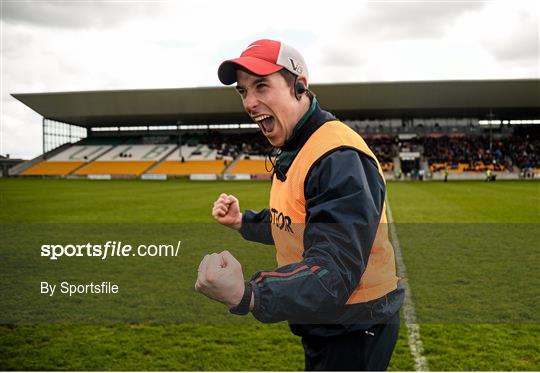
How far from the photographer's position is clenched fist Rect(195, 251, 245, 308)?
152cm

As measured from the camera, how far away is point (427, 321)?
577 centimetres

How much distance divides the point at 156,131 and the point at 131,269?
5823 centimetres

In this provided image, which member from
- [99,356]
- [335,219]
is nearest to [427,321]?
[99,356]

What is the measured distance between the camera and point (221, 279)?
5.00 ft

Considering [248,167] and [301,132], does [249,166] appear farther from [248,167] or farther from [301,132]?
[301,132]

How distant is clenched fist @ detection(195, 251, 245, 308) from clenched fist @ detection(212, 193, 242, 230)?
101 cm

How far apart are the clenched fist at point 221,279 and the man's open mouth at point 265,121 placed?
0.64 m

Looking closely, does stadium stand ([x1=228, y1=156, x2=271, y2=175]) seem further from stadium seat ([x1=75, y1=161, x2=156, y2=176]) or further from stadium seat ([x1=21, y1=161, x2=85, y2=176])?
stadium seat ([x1=21, y1=161, x2=85, y2=176])

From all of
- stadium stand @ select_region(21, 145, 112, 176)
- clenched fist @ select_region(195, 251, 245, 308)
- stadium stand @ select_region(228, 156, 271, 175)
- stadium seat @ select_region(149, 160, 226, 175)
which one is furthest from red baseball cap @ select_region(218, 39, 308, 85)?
stadium stand @ select_region(21, 145, 112, 176)

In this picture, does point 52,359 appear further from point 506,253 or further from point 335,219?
point 506,253

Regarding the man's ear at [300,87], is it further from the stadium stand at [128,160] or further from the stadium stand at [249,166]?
the stadium stand at [128,160]

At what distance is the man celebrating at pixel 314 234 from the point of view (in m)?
1.59

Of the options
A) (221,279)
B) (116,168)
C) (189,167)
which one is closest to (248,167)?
(189,167)

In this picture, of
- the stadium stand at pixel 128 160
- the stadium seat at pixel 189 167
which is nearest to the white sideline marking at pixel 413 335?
the stadium seat at pixel 189 167
